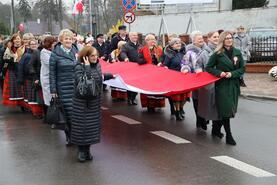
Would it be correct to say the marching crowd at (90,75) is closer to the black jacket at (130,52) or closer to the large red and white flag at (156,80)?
the black jacket at (130,52)

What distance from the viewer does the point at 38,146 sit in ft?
27.6

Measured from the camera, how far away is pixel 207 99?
8727 millimetres

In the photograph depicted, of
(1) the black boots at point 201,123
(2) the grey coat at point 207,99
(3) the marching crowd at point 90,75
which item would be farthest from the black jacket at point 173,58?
(2) the grey coat at point 207,99

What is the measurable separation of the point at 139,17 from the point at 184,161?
110 feet

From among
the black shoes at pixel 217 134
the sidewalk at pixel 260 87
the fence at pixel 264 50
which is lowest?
the sidewalk at pixel 260 87

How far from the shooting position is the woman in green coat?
26.4 feet

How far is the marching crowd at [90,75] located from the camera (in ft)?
23.1

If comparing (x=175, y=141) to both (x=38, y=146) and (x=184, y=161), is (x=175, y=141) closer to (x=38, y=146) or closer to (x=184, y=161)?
(x=184, y=161)

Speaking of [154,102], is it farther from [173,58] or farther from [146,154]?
[146,154]

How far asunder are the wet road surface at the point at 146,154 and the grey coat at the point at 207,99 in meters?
0.39

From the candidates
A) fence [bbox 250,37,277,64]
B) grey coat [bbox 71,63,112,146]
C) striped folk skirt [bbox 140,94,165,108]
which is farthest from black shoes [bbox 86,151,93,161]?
fence [bbox 250,37,277,64]

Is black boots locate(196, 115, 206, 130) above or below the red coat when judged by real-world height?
below

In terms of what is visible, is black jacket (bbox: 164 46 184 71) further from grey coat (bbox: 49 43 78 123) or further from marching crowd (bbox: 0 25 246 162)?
grey coat (bbox: 49 43 78 123)

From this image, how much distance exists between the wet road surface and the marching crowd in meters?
0.36
